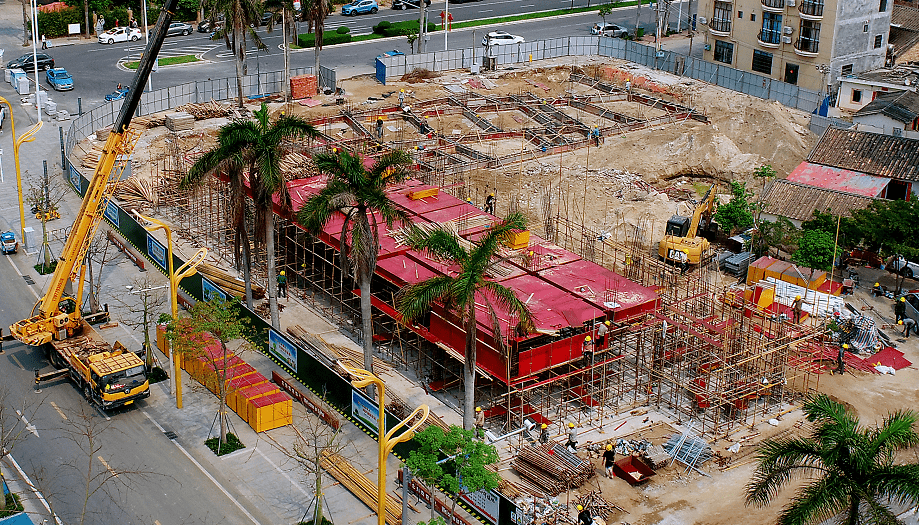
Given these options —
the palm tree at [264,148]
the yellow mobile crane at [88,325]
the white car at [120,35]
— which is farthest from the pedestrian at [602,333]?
the white car at [120,35]

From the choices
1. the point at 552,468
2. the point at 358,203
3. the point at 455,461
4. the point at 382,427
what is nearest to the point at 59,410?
the point at 358,203

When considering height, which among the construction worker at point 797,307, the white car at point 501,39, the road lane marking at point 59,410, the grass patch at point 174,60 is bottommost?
the road lane marking at point 59,410

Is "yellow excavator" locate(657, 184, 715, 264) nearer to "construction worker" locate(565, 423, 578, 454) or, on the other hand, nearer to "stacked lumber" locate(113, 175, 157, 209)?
"construction worker" locate(565, 423, 578, 454)

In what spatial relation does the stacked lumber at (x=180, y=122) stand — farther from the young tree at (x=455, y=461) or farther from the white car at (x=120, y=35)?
the young tree at (x=455, y=461)

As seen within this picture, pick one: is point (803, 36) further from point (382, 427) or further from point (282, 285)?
point (382, 427)

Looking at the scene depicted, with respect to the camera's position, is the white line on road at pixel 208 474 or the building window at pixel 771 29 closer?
the white line on road at pixel 208 474

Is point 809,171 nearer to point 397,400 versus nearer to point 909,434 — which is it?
point 397,400

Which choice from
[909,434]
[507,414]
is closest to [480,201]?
[507,414]

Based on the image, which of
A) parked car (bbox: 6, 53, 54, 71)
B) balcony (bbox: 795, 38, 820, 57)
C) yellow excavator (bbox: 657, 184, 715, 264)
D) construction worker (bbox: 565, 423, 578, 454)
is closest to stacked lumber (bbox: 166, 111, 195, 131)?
parked car (bbox: 6, 53, 54, 71)
